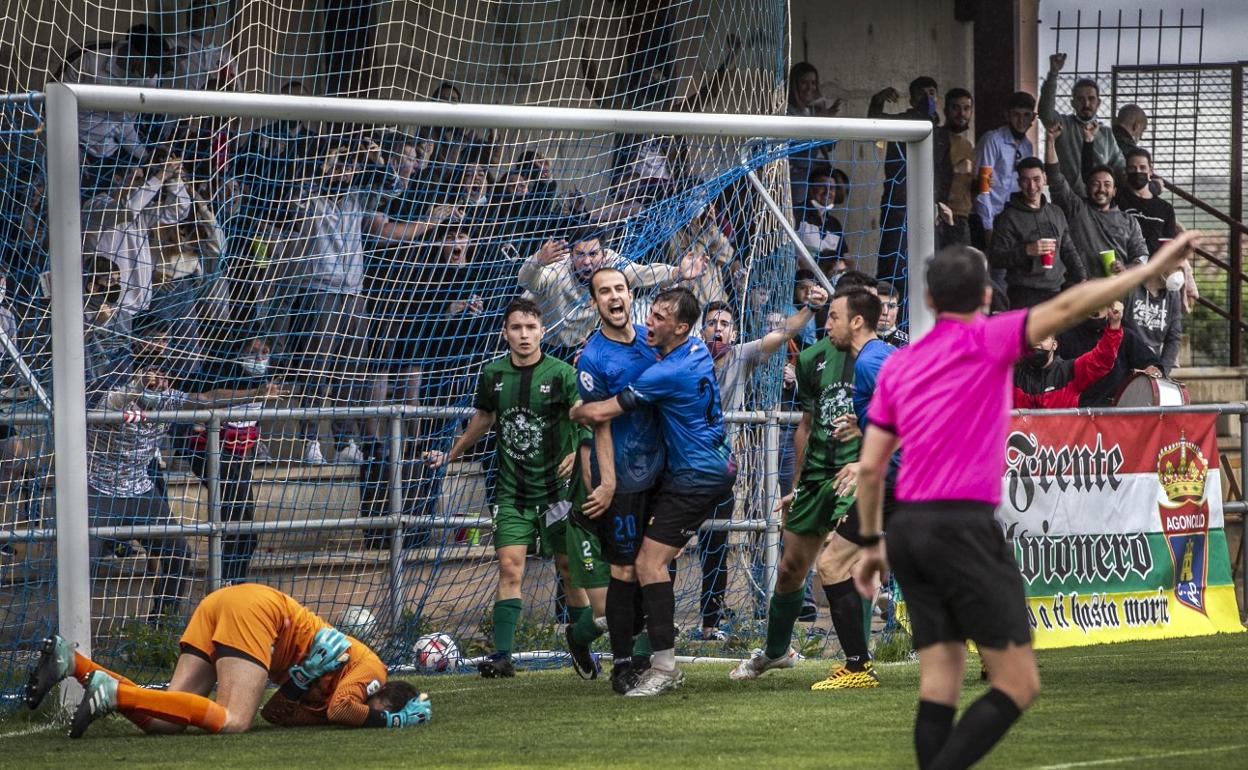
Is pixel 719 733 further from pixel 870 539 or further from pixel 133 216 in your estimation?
pixel 133 216

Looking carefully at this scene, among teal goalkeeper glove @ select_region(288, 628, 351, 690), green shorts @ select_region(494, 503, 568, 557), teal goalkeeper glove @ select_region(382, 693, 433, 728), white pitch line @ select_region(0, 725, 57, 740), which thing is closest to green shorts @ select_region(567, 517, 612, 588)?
green shorts @ select_region(494, 503, 568, 557)

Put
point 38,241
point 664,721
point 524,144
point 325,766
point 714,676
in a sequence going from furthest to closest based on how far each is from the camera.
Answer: point 524,144
point 714,676
point 38,241
point 664,721
point 325,766

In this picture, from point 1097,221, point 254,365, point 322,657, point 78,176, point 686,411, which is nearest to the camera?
point 322,657

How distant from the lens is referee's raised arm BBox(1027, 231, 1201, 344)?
15.7ft

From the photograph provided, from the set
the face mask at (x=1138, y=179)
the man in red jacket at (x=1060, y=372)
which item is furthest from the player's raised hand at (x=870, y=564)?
the face mask at (x=1138, y=179)

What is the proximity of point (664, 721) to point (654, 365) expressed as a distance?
1.87 meters

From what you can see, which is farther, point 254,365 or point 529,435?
point 254,365

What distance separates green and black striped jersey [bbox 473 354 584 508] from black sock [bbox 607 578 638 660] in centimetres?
117

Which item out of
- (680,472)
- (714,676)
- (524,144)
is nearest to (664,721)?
(680,472)

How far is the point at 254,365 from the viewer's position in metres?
10.2

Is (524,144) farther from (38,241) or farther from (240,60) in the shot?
(38,241)

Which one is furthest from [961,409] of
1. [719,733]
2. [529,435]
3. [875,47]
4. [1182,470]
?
[875,47]

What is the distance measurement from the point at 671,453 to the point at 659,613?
79 centimetres

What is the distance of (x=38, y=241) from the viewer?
27.7 feet
